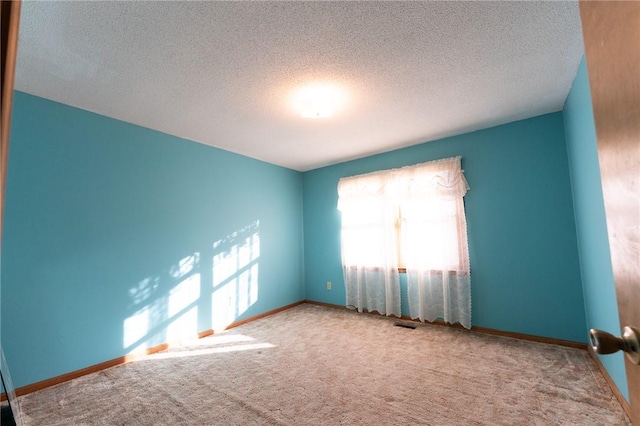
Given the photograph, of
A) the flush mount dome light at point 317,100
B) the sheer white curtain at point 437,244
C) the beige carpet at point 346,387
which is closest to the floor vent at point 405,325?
the sheer white curtain at point 437,244

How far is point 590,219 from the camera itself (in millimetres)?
2227

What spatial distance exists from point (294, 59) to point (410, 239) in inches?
103

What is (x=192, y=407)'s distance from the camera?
6.29 ft

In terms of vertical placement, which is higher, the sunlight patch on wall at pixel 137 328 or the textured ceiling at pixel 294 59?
the textured ceiling at pixel 294 59

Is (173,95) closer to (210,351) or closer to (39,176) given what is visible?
(39,176)

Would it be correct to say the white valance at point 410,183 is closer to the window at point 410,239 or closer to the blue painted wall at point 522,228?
the window at point 410,239

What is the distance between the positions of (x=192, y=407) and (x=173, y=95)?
96.4 inches

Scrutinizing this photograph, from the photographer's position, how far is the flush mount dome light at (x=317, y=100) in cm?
232

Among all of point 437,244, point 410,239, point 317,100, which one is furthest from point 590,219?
point 317,100

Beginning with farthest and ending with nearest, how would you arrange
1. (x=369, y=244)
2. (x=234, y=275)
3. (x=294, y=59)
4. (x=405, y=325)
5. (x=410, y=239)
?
(x=369, y=244)
(x=234, y=275)
(x=410, y=239)
(x=405, y=325)
(x=294, y=59)

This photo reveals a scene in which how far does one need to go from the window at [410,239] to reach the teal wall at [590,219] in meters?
1.02

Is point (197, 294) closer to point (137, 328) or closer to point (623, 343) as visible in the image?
point (137, 328)

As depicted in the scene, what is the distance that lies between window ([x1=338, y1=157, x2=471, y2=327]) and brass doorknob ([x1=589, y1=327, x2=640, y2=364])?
285cm

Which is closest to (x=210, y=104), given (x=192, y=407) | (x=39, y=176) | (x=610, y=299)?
(x=39, y=176)
